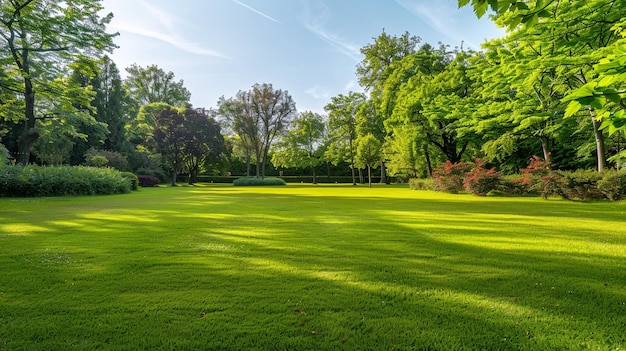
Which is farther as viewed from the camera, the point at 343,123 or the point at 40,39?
the point at 343,123

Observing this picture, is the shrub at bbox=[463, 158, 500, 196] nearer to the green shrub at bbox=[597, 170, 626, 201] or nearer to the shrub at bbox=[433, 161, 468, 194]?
the shrub at bbox=[433, 161, 468, 194]

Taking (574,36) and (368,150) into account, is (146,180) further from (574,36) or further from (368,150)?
(574,36)

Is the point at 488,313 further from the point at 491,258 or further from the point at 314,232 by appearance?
the point at 314,232

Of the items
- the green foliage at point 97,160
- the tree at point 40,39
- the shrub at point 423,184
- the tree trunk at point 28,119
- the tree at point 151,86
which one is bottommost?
the shrub at point 423,184

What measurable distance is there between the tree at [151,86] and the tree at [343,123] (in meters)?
28.1

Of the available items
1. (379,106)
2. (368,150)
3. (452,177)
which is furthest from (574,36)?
(379,106)

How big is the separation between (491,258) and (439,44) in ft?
93.8

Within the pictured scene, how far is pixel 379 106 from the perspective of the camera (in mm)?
→ 32562

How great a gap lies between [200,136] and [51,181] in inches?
842

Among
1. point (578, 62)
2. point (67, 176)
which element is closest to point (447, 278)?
point (578, 62)

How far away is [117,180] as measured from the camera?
63.6 ft

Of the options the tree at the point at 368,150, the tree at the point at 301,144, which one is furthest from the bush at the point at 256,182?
the tree at the point at 368,150

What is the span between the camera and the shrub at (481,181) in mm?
17672

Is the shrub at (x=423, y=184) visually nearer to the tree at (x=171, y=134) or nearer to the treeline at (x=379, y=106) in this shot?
the treeline at (x=379, y=106)
